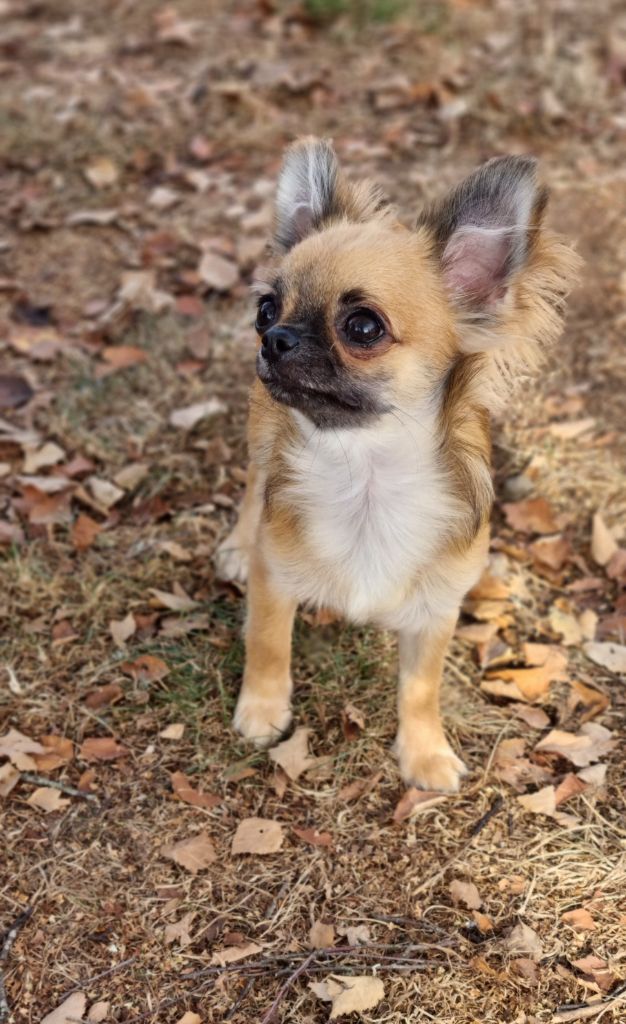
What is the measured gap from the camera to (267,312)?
8.32ft

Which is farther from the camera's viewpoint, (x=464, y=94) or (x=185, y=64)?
(x=185, y=64)

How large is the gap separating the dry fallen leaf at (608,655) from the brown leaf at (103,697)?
149cm

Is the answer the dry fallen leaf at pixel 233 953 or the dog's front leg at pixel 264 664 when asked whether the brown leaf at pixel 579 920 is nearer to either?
the dry fallen leaf at pixel 233 953

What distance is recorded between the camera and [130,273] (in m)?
4.85


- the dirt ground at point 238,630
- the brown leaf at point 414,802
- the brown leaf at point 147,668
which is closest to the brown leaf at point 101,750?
the dirt ground at point 238,630

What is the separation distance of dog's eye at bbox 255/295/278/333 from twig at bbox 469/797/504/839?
147cm

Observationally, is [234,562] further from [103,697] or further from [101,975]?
[101,975]

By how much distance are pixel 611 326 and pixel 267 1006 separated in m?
3.18

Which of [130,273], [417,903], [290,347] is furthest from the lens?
[130,273]

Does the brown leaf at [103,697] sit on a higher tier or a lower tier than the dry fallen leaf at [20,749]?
higher

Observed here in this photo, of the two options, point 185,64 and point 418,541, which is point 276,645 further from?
point 185,64

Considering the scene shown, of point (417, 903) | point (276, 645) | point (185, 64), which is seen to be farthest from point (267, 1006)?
point (185, 64)

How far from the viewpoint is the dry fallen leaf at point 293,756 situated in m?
2.99

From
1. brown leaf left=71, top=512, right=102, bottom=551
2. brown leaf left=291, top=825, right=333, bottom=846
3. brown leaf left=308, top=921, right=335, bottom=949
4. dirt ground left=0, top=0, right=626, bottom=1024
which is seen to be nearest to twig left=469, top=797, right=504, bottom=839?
dirt ground left=0, top=0, right=626, bottom=1024
